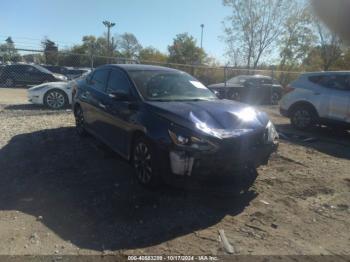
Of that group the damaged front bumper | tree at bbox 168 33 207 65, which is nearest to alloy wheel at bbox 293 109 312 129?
the damaged front bumper

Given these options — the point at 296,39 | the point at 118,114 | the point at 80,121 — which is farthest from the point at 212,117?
the point at 296,39

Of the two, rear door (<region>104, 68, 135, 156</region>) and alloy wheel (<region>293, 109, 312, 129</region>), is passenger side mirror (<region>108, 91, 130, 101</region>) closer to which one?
rear door (<region>104, 68, 135, 156</region>)

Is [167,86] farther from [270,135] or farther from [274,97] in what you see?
[274,97]

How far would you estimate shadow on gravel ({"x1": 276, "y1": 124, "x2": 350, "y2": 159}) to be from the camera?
7615 mm

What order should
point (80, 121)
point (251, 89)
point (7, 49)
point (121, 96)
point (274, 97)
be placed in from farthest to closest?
point (274, 97) < point (251, 89) < point (7, 49) < point (80, 121) < point (121, 96)

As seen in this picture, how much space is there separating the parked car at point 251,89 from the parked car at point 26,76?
10056mm

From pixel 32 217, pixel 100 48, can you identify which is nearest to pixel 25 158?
pixel 32 217

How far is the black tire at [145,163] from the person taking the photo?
4465 millimetres

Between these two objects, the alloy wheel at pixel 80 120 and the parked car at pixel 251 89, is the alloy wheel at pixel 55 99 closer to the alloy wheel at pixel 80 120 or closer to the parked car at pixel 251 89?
the alloy wheel at pixel 80 120

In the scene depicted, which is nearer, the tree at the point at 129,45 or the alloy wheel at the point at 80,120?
the alloy wheel at the point at 80,120

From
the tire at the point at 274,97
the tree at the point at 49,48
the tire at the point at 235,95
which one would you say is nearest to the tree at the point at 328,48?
the tire at the point at 274,97

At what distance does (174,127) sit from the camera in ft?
14.3

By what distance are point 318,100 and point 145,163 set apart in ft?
21.3

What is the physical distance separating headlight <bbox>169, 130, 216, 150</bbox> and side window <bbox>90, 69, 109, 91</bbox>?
101 inches
